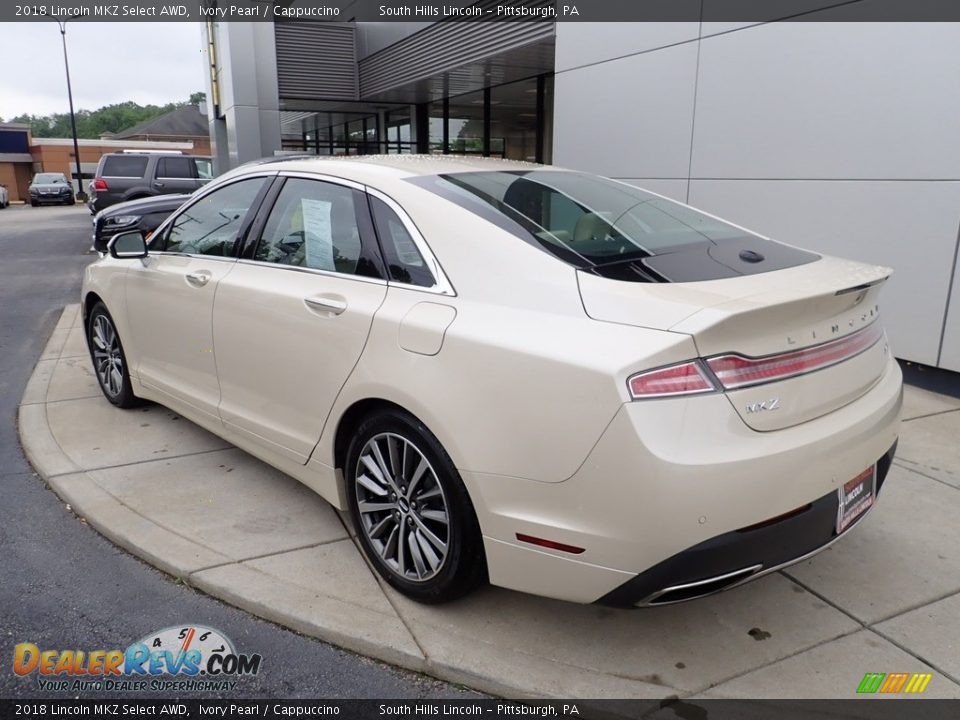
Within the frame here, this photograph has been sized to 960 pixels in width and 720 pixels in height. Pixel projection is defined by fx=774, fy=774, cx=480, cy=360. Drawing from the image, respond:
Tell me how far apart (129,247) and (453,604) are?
3004 millimetres

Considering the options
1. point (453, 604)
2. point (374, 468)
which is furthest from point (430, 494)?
point (453, 604)

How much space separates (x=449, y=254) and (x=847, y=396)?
145 cm

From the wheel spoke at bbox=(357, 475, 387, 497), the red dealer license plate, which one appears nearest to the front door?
the wheel spoke at bbox=(357, 475, 387, 497)

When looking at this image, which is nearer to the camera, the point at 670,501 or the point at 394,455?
the point at 670,501

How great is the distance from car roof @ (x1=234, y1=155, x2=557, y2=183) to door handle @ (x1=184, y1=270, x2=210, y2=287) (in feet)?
1.96

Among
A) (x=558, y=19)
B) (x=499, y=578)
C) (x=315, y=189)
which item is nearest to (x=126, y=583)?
(x=499, y=578)

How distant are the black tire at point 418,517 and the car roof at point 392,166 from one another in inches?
41.4

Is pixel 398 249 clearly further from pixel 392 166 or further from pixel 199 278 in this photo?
pixel 199 278

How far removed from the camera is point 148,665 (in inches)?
107

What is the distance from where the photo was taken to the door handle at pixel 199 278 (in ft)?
13.1

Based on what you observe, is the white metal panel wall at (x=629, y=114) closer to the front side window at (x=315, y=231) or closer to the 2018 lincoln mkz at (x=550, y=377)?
the 2018 lincoln mkz at (x=550, y=377)

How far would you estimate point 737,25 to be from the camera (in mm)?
6848

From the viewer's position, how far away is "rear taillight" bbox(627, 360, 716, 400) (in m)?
2.20

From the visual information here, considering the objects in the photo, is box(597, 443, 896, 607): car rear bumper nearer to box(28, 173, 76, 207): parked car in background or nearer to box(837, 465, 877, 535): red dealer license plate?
box(837, 465, 877, 535): red dealer license plate
